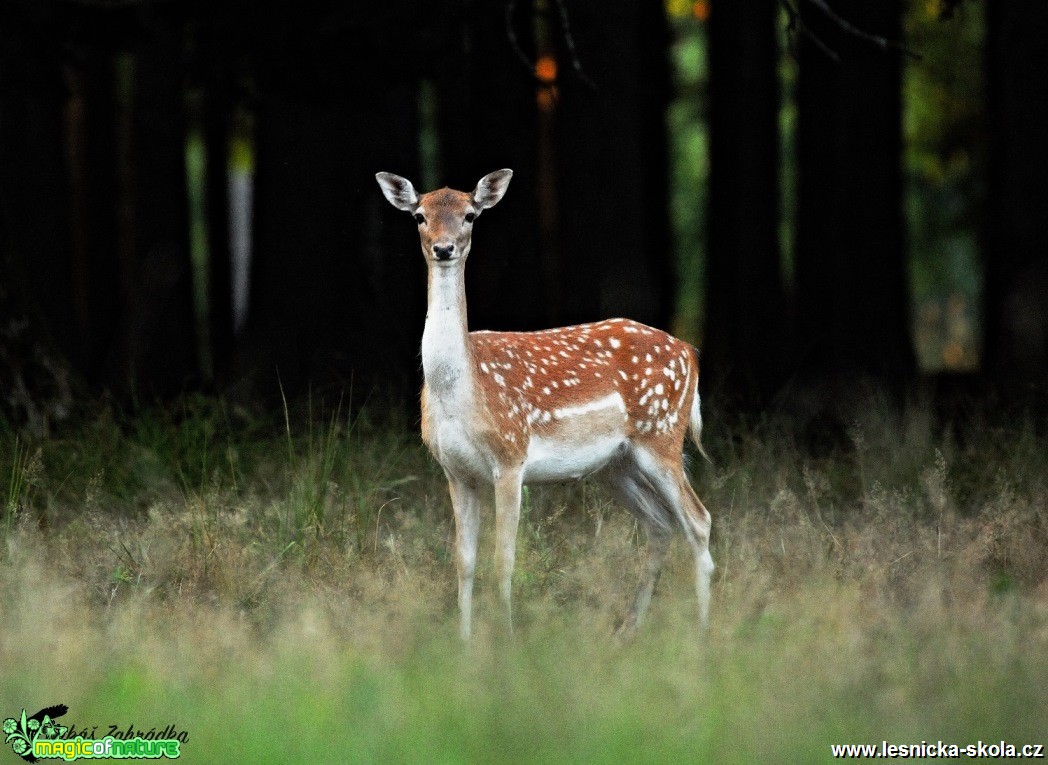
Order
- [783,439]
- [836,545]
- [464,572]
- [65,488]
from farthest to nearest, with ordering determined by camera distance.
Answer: [783,439] → [65,488] → [836,545] → [464,572]

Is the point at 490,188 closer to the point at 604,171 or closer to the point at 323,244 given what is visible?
the point at 604,171

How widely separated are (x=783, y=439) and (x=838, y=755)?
16.2ft

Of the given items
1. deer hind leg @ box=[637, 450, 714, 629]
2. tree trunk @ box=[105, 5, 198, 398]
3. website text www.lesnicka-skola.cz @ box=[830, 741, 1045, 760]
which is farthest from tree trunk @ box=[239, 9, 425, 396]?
website text www.lesnicka-skola.cz @ box=[830, 741, 1045, 760]

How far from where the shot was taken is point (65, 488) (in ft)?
28.1

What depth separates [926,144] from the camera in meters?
25.3

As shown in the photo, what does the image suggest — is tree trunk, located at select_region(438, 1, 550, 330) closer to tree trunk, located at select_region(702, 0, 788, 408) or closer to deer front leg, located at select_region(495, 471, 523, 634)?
tree trunk, located at select_region(702, 0, 788, 408)

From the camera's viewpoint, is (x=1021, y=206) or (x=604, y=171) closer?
(x=1021, y=206)

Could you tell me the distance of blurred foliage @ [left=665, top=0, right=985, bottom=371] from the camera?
69.8ft

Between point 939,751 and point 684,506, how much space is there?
277 cm

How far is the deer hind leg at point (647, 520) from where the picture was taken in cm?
727

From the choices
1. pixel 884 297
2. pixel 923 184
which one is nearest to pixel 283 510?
pixel 884 297

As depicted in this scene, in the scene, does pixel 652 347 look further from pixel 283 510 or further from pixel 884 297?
pixel 884 297

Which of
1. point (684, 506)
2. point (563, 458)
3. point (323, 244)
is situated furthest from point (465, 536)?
point (323, 244)

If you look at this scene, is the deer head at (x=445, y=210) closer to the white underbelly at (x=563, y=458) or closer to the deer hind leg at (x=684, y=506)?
the white underbelly at (x=563, y=458)
